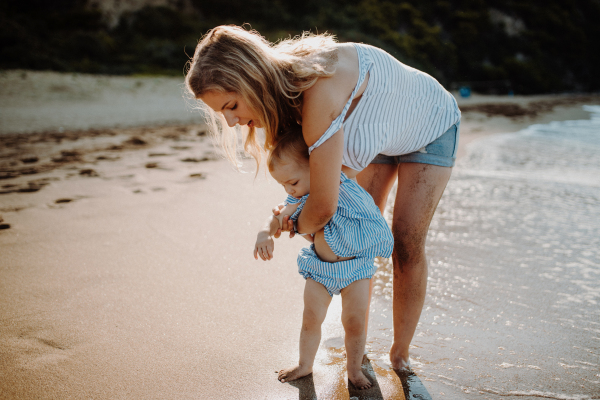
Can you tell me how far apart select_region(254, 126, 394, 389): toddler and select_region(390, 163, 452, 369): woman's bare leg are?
127 millimetres

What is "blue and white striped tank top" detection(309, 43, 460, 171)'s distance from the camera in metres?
1.53

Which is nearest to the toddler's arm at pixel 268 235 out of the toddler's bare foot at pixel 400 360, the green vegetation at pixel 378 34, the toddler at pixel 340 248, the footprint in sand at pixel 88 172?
the toddler at pixel 340 248

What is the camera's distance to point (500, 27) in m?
33.6

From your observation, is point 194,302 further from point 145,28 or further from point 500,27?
point 500,27

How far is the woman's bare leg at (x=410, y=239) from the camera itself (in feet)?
5.73

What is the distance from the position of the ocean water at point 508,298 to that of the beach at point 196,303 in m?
0.01

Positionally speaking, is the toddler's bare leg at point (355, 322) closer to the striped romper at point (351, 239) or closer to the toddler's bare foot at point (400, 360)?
the striped romper at point (351, 239)

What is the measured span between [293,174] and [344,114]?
1.09 feet

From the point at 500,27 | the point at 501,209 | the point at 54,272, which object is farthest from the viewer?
the point at 500,27

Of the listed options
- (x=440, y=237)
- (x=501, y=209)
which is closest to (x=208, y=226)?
(x=440, y=237)

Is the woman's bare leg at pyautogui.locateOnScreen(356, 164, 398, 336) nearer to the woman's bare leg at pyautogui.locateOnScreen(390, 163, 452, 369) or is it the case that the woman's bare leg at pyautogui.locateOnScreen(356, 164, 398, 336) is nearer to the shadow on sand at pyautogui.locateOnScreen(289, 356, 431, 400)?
the woman's bare leg at pyautogui.locateOnScreen(390, 163, 452, 369)

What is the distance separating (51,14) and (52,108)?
15.2m

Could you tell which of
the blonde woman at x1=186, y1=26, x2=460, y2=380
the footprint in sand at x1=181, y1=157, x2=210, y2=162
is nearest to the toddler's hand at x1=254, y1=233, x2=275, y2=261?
the blonde woman at x1=186, y1=26, x2=460, y2=380

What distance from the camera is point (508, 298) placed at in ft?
8.18
